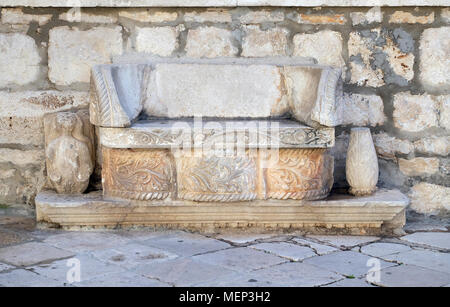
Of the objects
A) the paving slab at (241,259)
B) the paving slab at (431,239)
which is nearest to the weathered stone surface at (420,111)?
the paving slab at (431,239)

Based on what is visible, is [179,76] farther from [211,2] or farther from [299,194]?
[299,194]

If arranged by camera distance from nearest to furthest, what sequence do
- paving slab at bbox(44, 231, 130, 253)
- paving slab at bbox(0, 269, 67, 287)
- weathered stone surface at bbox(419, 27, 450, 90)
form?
paving slab at bbox(0, 269, 67, 287) → paving slab at bbox(44, 231, 130, 253) → weathered stone surface at bbox(419, 27, 450, 90)

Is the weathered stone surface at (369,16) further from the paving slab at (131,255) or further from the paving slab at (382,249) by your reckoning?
the paving slab at (131,255)

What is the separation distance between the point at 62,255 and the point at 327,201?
4.89 feet

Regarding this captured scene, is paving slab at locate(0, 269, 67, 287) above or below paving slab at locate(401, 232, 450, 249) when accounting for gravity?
above

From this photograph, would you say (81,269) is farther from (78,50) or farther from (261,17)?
(261,17)

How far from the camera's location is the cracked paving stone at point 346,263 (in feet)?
10.4

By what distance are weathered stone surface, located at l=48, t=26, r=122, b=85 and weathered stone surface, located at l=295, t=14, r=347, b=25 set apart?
1152 millimetres

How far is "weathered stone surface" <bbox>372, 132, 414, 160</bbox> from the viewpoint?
168 inches

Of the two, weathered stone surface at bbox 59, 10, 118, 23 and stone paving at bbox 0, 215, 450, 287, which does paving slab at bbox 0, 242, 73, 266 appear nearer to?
stone paving at bbox 0, 215, 450, 287

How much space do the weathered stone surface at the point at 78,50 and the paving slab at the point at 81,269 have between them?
1464 mm

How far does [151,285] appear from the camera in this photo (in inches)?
115

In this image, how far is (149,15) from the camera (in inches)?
168

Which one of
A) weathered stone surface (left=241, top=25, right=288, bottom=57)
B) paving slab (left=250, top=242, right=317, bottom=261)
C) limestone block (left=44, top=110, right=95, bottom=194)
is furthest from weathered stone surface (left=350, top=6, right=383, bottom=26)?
limestone block (left=44, top=110, right=95, bottom=194)
